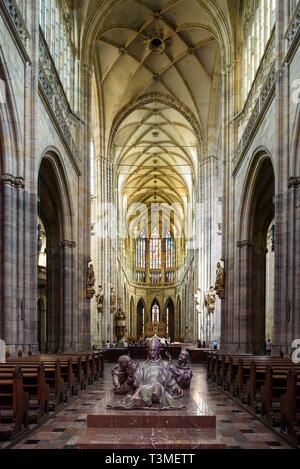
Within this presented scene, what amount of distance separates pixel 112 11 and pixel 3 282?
20.1 m

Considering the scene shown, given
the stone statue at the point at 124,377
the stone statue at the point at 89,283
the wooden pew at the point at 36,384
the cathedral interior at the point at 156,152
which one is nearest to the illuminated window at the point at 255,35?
the cathedral interior at the point at 156,152

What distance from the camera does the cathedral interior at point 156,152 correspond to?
40.9 feet

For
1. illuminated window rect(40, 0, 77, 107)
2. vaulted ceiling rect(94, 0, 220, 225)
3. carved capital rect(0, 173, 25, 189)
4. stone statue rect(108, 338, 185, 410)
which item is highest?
→ vaulted ceiling rect(94, 0, 220, 225)

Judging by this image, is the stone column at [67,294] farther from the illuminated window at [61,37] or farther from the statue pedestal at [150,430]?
the statue pedestal at [150,430]

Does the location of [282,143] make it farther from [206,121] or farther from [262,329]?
[206,121]

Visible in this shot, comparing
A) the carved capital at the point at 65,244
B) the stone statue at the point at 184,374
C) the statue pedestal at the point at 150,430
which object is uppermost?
the carved capital at the point at 65,244

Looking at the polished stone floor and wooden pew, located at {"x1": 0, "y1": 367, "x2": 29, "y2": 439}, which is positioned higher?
wooden pew, located at {"x1": 0, "y1": 367, "x2": 29, "y2": 439}

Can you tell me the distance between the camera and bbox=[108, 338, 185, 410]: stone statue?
23.1 feet

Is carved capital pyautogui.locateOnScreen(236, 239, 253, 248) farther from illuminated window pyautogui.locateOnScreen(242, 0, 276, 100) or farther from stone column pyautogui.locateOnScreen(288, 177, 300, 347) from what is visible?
stone column pyautogui.locateOnScreen(288, 177, 300, 347)

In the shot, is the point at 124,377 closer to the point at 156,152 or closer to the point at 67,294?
the point at 67,294

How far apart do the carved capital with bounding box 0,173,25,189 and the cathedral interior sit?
4 centimetres

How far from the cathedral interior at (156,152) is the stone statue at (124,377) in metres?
0.58

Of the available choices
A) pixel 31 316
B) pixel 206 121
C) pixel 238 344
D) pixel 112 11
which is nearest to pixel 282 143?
pixel 31 316

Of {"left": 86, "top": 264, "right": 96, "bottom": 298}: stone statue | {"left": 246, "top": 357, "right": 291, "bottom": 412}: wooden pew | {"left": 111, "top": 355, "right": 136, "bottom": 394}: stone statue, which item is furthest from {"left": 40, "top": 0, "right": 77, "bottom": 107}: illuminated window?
{"left": 246, "top": 357, "right": 291, "bottom": 412}: wooden pew
